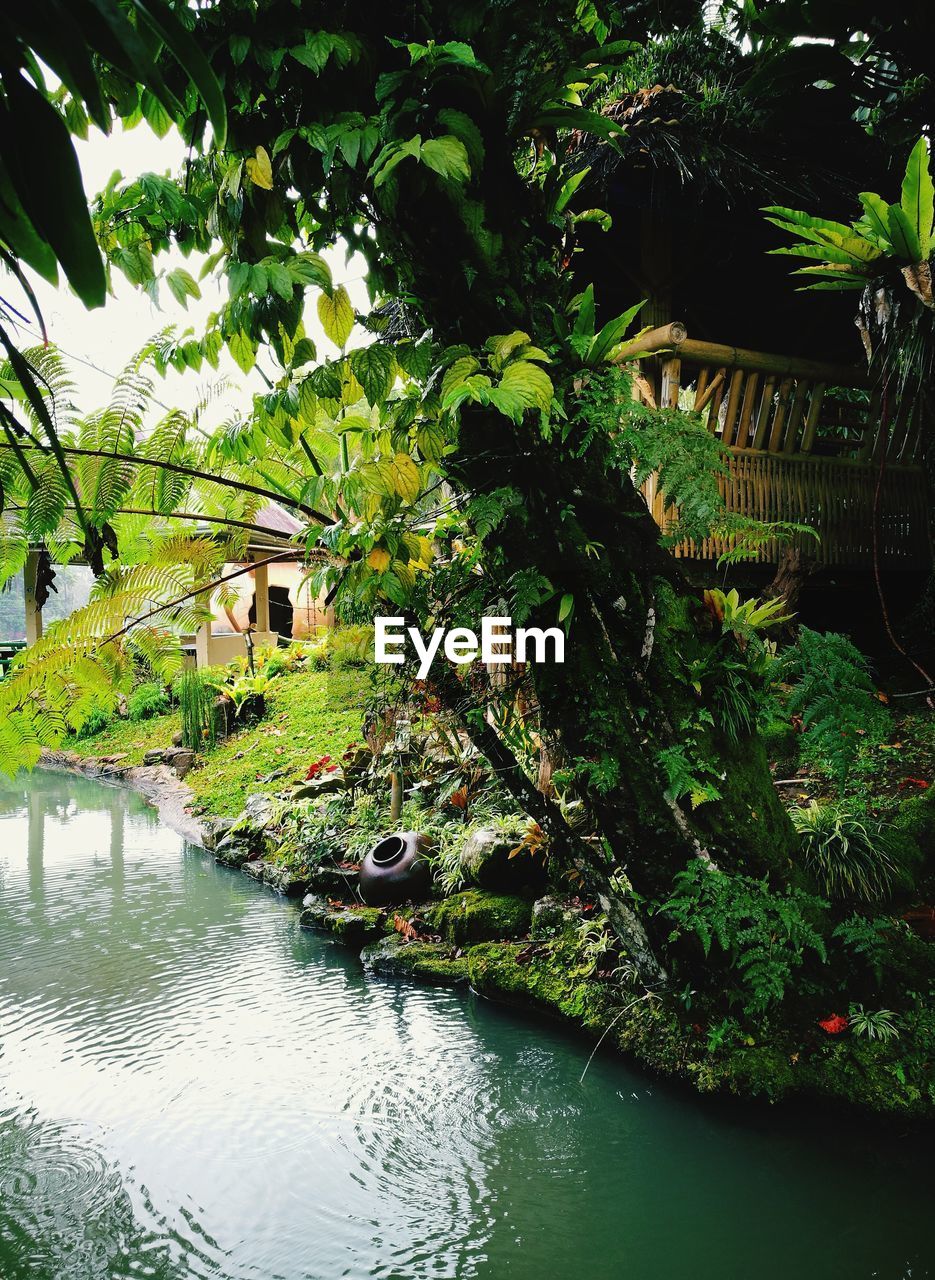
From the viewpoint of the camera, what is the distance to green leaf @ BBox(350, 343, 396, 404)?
2545mm

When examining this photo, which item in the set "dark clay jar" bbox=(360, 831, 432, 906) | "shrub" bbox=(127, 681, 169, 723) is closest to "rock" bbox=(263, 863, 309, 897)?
"dark clay jar" bbox=(360, 831, 432, 906)

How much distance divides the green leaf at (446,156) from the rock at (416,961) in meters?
3.89

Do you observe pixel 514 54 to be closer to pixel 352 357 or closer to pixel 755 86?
pixel 352 357

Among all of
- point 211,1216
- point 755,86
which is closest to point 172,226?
point 211,1216

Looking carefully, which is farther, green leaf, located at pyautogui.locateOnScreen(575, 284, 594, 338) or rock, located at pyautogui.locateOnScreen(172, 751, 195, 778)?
rock, located at pyautogui.locateOnScreen(172, 751, 195, 778)

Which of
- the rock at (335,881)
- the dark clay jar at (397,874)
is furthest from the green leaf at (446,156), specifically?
the rock at (335,881)

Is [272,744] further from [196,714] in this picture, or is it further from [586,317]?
[586,317]

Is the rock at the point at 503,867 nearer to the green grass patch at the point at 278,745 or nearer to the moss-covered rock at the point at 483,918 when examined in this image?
the moss-covered rock at the point at 483,918

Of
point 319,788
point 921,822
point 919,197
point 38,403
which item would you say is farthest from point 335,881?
point 38,403

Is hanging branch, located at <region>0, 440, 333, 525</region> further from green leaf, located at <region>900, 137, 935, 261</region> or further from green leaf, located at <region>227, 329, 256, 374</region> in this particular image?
green leaf, located at <region>900, 137, 935, 261</region>

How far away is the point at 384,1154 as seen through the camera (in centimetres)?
303

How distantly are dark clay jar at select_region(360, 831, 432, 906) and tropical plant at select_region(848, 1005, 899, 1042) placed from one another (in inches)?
118

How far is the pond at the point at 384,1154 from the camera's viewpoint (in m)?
2.53

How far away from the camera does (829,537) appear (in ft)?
19.5
